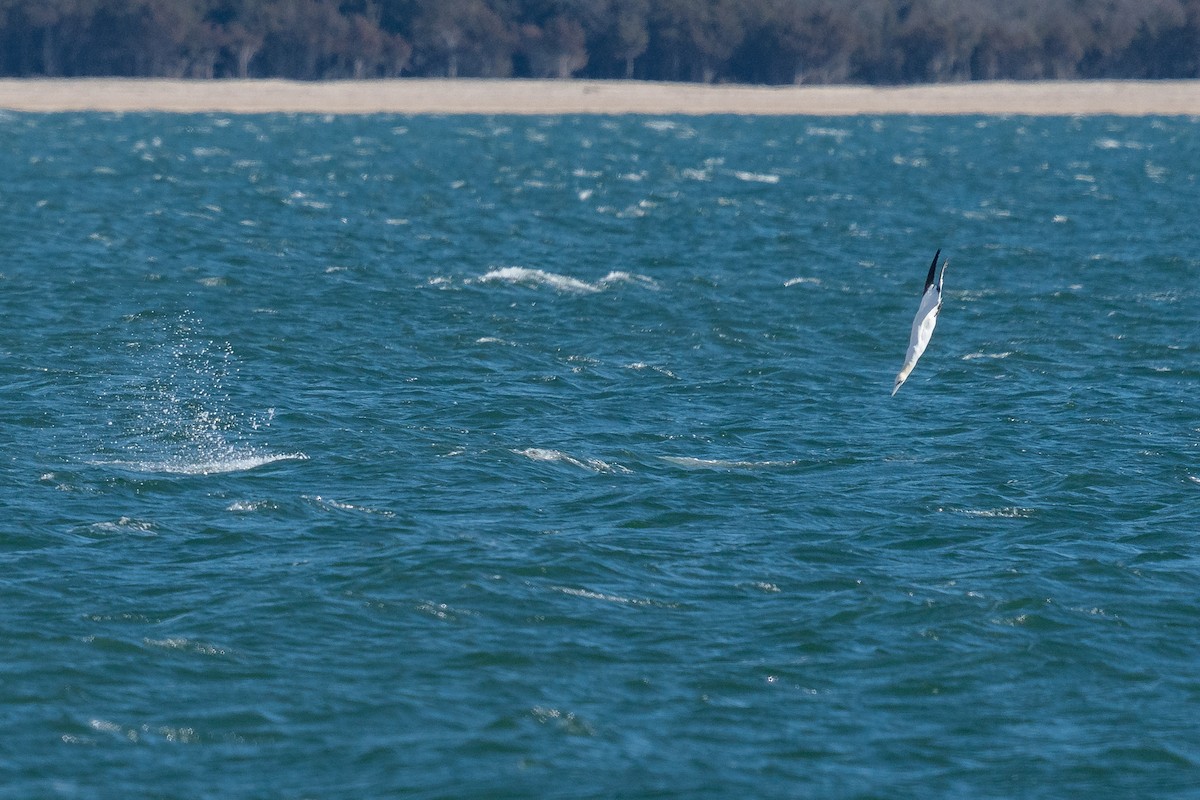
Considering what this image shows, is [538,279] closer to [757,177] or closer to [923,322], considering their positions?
[923,322]

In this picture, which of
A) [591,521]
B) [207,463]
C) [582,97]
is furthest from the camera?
[582,97]

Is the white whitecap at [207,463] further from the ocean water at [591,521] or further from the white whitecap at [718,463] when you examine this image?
the white whitecap at [718,463]

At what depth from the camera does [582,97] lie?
577 ft

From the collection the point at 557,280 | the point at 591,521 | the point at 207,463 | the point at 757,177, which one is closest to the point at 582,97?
the point at 757,177

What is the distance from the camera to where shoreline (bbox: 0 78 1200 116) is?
526ft

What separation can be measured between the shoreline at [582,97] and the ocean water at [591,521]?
112 metres

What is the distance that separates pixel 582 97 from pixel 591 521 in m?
156

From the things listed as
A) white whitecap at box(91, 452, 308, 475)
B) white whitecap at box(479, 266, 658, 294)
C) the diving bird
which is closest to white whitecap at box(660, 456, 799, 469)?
the diving bird

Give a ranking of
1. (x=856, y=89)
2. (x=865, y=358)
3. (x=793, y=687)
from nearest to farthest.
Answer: (x=793, y=687) < (x=865, y=358) < (x=856, y=89)

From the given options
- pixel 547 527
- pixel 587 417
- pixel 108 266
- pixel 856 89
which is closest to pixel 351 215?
pixel 108 266

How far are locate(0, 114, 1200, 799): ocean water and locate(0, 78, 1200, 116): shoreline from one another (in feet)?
366

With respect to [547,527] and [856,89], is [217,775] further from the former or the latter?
[856,89]

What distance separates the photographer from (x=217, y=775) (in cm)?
1562

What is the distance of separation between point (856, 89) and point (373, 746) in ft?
587
